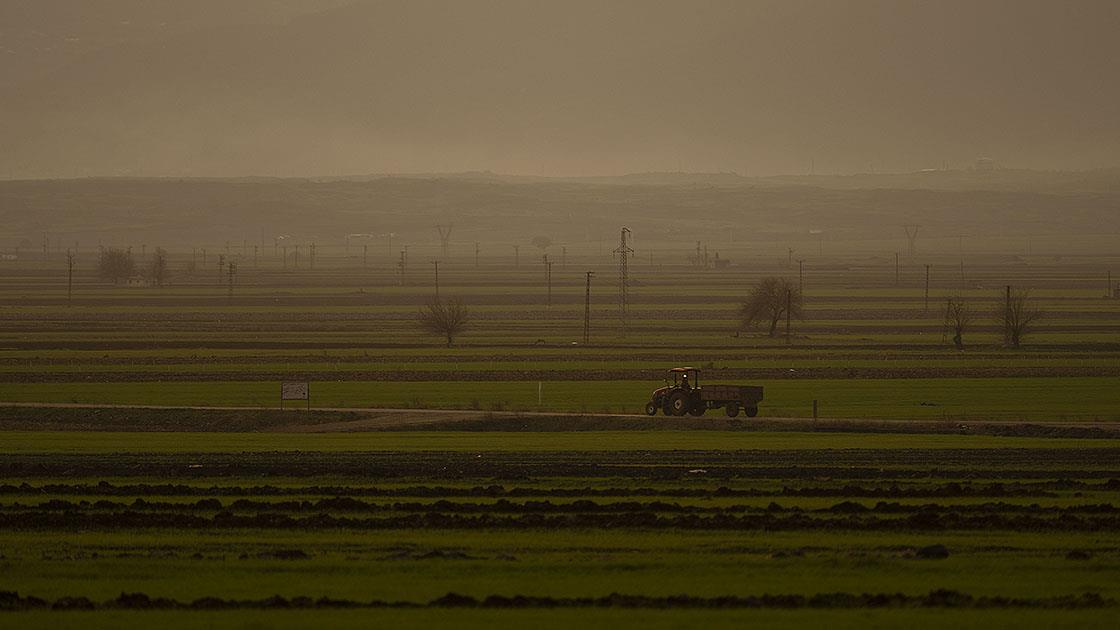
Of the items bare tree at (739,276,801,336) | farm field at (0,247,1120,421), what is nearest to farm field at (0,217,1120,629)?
farm field at (0,247,1120,421)

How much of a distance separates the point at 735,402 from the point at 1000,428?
7559 mm

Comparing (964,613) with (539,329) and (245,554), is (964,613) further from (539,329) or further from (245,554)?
(539,329)

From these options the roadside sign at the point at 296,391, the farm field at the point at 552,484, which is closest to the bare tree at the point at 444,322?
the farm field at the point at 552,484

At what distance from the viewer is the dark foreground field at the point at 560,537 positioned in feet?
61.8

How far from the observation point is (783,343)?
78938mm

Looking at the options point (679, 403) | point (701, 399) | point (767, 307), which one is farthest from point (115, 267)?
point (701, 399)

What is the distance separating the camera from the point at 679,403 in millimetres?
47656

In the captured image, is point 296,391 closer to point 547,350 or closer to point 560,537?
point 560,537

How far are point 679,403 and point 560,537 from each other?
23.9 metres

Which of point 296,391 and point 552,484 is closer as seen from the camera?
point 552,484

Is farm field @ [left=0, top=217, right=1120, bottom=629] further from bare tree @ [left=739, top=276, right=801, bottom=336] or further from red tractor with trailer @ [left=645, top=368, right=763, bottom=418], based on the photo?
bare tree @ [left=739, top=276, right=801, bottom=336]

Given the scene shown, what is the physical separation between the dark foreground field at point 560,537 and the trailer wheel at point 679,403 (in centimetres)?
952

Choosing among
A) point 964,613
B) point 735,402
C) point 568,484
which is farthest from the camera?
point 735,402

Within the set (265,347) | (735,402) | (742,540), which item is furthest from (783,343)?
(742,540)
